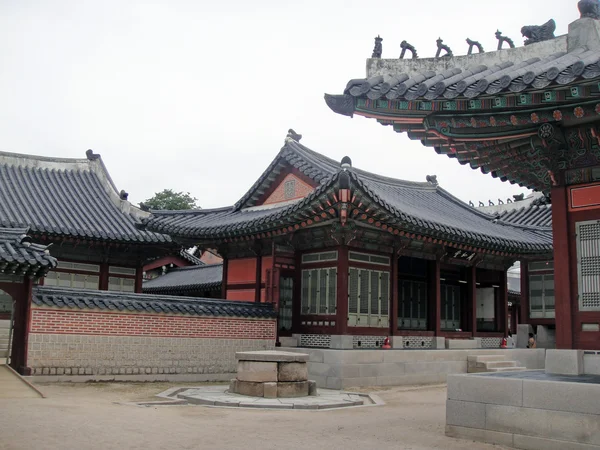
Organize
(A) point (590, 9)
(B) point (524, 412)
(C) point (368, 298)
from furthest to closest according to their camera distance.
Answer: (C) point (368, 298) → (A) point (590, 9) → (B) point (524, 412)

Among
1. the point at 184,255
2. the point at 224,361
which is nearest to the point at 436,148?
the point at 224,361

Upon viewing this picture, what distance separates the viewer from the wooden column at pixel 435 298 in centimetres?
1944

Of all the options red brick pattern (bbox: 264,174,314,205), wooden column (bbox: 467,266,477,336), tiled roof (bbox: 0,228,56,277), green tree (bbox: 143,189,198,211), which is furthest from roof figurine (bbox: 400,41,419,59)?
green tree (bbox: 143,189,198,211)

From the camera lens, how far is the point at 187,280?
30297 mm

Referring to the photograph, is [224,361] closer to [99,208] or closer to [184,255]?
[99,208]

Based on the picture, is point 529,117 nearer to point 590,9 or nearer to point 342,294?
point 590,9

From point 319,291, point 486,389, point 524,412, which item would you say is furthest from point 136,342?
point 524,412

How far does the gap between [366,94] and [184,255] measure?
2404 cm

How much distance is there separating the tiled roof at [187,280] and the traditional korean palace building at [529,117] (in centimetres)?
1920

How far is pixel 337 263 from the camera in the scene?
17188mm

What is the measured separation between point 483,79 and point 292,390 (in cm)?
749

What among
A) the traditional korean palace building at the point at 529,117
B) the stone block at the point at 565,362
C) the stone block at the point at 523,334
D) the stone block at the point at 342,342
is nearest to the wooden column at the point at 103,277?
the stone block at the point at 342,342

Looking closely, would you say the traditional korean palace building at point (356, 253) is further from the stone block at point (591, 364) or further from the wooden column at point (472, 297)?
the stone block at point (591, 364)

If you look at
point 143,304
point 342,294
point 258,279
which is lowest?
point 143,304
